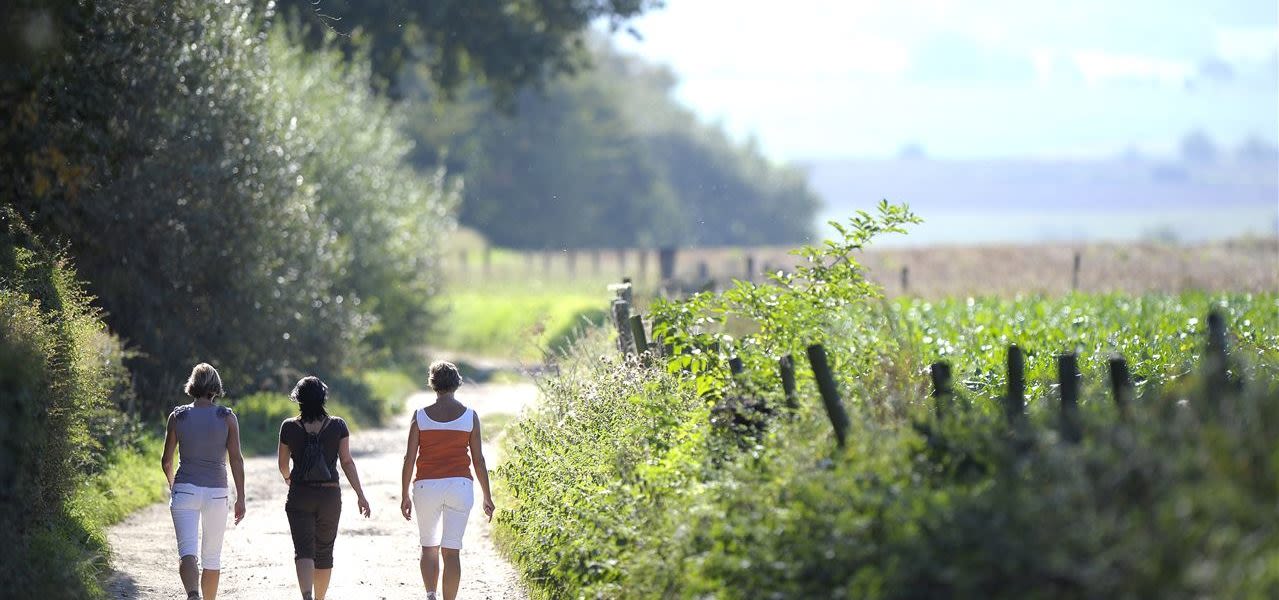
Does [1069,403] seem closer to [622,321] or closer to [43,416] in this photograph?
[43,416]

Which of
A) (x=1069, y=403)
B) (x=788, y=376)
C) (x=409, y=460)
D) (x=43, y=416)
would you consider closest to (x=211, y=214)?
(x=43, y=416)

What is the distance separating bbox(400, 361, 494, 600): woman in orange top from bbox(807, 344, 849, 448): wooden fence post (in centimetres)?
272

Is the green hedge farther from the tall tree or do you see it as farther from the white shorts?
the tall tree

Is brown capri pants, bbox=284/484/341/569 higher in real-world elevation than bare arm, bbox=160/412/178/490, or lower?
lower

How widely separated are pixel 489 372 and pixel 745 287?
25.2 meters

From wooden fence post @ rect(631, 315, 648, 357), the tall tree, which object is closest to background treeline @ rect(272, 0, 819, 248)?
the tall tree

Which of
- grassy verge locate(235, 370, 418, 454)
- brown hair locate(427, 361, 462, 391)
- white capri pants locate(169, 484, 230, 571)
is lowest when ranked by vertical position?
grassy verge locate(235, 370, 418, 454)

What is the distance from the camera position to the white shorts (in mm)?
10703

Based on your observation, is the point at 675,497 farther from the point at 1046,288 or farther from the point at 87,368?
the point at 1046,288

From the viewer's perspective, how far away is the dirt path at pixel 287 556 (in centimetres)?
1196

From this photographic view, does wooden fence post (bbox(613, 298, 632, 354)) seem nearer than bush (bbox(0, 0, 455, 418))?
Yes

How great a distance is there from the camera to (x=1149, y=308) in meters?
26.5

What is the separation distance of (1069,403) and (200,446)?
17.8 ft

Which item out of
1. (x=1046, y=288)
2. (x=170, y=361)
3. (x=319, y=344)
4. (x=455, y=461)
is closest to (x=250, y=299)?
(x=170, y=361)
